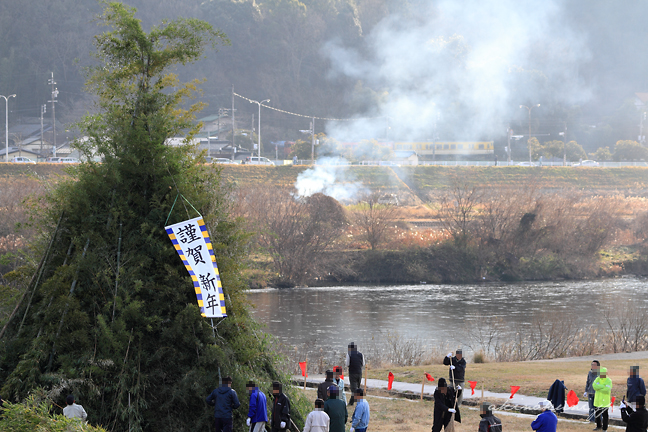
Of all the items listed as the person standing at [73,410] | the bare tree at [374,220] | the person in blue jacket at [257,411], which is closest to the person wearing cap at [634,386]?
the person in blue jacket at [257,411]

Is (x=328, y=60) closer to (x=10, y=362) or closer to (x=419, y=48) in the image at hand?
(x=419, y=48)

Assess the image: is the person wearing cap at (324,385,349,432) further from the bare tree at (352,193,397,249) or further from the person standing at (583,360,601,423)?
the bare tree at (352,193,397,249)

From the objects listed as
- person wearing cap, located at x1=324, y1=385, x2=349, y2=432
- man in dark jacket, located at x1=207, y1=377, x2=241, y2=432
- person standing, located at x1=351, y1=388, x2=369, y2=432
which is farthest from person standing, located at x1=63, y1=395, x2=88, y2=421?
person standing, located at x1=351, y1=388, x2=369, y2=432

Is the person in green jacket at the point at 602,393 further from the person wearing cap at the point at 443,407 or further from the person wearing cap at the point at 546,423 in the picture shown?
the person wearing cap at the point at 546,423

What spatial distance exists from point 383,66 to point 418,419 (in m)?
143

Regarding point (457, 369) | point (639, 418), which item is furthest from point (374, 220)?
point (639, 418)

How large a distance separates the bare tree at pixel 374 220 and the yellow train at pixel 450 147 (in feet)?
206

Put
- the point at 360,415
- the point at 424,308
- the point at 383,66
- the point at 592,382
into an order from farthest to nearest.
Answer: the point at 383,66, the point at 424,308, the point at 592,382, the point at 360,415

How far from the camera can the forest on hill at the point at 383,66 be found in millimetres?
134125

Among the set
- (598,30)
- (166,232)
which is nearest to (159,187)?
(166,232)

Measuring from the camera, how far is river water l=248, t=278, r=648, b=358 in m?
34.8

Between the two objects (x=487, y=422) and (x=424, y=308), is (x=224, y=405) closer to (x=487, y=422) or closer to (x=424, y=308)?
(x=487, y=422)

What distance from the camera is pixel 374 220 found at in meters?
60.8

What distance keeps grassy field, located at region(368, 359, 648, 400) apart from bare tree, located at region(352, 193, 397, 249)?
35464 mm
